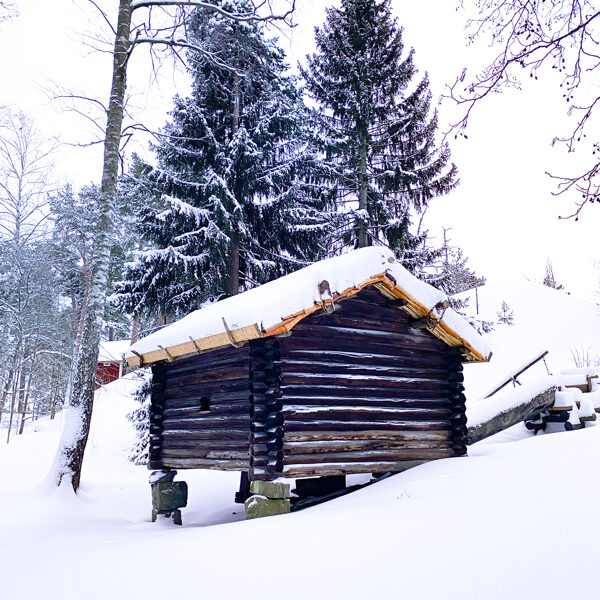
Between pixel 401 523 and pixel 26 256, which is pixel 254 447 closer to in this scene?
pixel 401 523

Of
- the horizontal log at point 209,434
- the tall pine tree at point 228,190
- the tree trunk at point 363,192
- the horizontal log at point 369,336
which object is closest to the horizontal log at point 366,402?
the horizontal log at point 369,336

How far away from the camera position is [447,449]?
9414 millimetres

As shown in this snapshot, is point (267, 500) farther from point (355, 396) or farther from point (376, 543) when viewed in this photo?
point (376, 543)

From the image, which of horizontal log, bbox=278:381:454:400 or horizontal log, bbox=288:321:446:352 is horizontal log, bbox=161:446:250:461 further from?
horizontal log, bbox=288:321:446:352

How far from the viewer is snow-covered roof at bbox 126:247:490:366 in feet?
22.6

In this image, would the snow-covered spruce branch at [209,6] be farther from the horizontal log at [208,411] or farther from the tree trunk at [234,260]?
the horizontal log at [208,411]

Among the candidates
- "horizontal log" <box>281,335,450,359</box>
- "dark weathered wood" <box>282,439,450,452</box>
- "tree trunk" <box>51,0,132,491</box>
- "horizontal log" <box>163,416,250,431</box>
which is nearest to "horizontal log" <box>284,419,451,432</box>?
"dark weathered wood" <box>282,439,450,452</box>

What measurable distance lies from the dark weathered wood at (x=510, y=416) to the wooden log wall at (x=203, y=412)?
5.23 meters

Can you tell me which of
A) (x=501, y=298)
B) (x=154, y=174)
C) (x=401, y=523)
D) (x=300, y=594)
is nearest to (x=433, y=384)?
(x=401, y=523)

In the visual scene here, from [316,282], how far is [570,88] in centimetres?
411

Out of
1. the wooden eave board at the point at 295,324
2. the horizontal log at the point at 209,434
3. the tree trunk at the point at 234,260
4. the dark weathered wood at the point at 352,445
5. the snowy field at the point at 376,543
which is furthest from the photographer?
the tree trunk at the point at 234,260

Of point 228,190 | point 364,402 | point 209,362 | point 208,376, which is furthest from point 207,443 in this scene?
point 228,190

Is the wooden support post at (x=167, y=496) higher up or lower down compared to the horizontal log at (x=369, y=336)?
lower down

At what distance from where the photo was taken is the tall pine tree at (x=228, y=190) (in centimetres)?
1491
